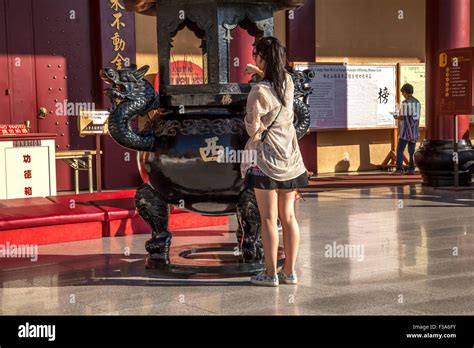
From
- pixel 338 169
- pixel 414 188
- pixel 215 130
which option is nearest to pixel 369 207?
pixel 414 188

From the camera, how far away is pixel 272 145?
476cm

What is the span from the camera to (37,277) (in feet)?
17.8

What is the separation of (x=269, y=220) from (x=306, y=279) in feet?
1.94

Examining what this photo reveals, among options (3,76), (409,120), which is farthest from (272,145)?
(409,120)

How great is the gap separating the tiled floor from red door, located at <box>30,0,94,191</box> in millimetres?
4758

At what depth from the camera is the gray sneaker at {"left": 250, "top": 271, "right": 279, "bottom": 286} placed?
16.2 ft

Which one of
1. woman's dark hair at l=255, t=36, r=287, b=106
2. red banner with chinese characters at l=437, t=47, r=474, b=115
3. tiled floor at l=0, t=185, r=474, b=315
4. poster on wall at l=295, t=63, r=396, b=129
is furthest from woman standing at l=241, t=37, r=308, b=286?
poster on wall at l=295, t=63, r=396, b=129

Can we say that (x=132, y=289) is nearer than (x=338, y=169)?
Yes

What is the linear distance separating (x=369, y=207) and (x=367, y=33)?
21.2 ft

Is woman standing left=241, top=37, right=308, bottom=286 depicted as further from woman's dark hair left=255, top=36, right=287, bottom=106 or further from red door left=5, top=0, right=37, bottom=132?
red door left=5, top=0, right=37, bottom=132

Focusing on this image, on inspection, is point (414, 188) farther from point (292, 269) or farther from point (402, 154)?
point (292, 269)

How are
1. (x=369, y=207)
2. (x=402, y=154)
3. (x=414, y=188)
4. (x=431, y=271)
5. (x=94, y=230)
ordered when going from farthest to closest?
(x=402, y=154)
(x=414, y=188)
(x=369, y=207)
(x=94, y=230)
(x=431, y=271)

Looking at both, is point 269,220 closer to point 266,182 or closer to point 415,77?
point 266,182

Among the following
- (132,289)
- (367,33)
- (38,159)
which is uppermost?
(367,33)
